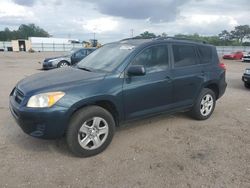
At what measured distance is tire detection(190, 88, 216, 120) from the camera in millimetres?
5711

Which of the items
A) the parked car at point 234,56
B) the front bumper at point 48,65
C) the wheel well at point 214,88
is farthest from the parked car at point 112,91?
the parked car at point 234,56

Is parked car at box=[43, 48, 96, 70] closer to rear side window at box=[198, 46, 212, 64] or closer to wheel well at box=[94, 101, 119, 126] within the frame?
rear side window at box=[198, 46, 212, 64]

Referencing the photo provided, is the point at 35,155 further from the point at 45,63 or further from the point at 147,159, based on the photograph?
the point at 45,63

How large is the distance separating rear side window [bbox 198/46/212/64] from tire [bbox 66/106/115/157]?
2.69m

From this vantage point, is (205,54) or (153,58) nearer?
(153,58)

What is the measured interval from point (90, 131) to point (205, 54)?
3.27m

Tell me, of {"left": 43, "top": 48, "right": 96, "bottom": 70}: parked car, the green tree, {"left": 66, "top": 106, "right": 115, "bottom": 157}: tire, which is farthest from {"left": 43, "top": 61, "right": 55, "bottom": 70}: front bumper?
the green tree

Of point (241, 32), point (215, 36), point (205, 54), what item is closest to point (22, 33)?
point (215, 36)

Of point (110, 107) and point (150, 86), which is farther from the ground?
point (150, 86)

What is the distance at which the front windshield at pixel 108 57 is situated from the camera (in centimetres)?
456

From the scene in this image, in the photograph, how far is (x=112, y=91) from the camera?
13.6 ft

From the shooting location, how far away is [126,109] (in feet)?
14.4

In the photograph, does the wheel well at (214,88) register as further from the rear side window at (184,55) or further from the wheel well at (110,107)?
the wheel well at (110,107)

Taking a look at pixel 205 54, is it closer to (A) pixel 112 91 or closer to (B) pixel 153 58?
(B) pixel 153 58
